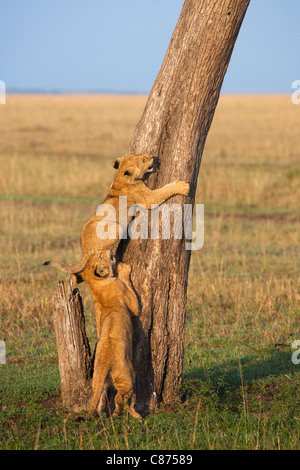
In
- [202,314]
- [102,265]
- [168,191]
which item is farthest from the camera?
[202,314]

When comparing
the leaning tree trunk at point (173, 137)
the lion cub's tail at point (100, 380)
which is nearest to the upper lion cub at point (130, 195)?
the leaning tree trunk at point (173, 137)

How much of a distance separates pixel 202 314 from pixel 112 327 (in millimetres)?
3929

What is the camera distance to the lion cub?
4.75 metres

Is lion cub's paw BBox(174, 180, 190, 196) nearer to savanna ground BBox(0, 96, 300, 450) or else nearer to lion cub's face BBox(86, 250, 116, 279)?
lion cub's face BBox(86, 250, 116, 279)

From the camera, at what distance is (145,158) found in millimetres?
5270

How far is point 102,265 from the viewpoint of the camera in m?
5.14

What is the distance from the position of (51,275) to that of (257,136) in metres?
25.7

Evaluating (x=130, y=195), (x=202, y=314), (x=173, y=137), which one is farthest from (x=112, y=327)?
(x=202, y=314)

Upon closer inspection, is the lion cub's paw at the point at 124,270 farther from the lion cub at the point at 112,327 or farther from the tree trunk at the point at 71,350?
the tree trunk at the point at 71,350

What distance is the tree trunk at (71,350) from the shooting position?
17.3ft

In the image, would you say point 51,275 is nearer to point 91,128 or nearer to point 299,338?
point 299,338

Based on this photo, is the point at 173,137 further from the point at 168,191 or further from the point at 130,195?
the point at 130,195

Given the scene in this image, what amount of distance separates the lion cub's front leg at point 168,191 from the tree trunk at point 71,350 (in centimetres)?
101

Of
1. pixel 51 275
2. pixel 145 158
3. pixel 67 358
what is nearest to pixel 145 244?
pixel 145 158
